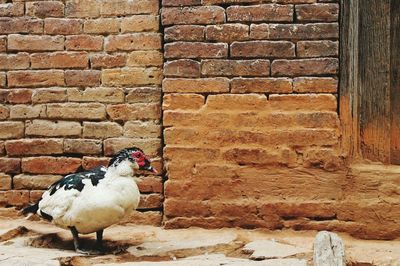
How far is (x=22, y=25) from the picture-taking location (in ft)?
12.3

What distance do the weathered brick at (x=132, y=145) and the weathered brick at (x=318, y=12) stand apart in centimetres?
128

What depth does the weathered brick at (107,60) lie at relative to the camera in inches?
146

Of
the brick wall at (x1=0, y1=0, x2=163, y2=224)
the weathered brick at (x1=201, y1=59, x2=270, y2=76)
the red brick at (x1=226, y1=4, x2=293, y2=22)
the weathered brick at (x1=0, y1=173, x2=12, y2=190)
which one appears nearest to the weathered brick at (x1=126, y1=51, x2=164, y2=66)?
the brick wall at (x1=0, y1=0, x2=163, y2=224)

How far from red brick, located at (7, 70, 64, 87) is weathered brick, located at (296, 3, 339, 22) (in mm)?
1699

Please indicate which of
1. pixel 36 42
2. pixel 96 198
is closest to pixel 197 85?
pixel 96 198

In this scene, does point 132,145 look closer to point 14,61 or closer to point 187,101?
point 187,101

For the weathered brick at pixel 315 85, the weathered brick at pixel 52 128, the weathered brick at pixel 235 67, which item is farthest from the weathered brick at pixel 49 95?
the weathered brick at pixel 315 85

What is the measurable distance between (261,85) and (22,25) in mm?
1746

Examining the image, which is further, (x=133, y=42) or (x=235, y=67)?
(x=133, y=42)

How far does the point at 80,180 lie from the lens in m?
3.00

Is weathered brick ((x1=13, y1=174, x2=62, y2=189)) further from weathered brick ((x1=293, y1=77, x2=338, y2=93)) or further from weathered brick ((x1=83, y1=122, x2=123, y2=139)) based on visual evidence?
weathered brick ((x1=293, y1=77, x2=338, y2=93))

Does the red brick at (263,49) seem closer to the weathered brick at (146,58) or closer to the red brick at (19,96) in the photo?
the weathered brick at (146,58)

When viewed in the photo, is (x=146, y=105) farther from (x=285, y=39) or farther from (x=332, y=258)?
(x=332, y=258)

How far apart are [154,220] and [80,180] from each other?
84 centimetres
